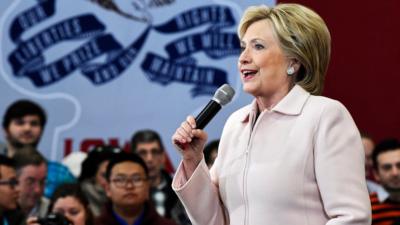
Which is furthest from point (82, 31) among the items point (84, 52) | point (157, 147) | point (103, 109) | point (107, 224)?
point (107, 224)

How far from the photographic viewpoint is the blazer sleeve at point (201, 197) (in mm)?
2279

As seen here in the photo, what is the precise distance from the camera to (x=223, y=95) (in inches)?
87.1

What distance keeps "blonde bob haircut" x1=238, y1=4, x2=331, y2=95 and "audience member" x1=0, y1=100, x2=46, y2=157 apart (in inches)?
122

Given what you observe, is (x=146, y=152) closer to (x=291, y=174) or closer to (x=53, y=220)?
(x=53, y=220)

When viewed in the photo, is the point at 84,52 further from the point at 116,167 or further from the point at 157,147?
the point at 116,167

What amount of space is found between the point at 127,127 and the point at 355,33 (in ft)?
4.53

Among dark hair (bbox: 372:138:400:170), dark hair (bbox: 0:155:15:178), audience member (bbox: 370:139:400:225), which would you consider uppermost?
dark hair (bbox: 0:155:15:178)

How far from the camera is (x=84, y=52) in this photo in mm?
5410

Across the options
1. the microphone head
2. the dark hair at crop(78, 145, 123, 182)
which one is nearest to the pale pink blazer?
the microphone head

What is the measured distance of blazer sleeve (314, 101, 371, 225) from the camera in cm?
212

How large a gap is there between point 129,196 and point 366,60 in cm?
171

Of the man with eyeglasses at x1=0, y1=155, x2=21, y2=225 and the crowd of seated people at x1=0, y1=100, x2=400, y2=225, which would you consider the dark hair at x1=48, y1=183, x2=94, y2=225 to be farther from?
the man with eyeglasses at x1=0, y1=155, x2=21, y2=225

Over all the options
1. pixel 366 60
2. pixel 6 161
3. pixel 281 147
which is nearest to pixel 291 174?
pixel 281 147

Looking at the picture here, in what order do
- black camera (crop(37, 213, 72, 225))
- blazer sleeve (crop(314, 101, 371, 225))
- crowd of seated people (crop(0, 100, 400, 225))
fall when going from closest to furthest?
blazer sleeve (crop(314, 101, 371, 225)) → black camera (crop(37, 213, 72, 225)) → crowd of seated people (crop(0, 100, 400, 225))
